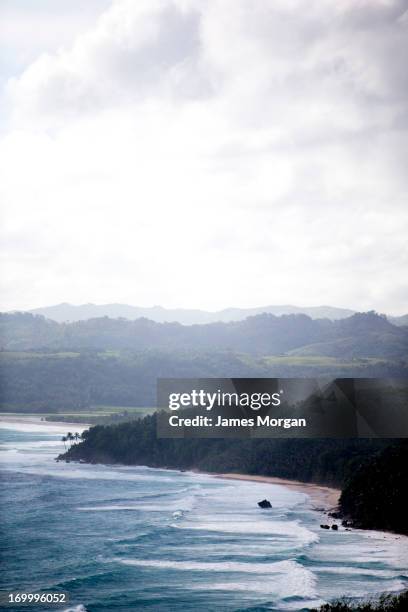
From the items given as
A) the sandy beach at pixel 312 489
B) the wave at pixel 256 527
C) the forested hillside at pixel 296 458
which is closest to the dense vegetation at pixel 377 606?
the wave at pixel 256 527

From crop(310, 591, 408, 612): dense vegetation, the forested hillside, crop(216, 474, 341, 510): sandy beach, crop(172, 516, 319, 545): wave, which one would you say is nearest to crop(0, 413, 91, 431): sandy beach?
the forested hillside

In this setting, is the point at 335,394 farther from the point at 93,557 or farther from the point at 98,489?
the point at 93,557

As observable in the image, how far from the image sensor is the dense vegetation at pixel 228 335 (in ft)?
152

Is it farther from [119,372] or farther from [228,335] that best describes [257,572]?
[228,335]

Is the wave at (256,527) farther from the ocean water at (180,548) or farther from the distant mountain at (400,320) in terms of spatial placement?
the distant mountain at (400,320)

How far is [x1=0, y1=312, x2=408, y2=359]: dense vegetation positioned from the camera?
152ft

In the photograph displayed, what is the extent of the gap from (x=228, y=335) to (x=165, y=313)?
516 centimetres

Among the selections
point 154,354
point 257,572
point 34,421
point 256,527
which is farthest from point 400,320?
point 257,572

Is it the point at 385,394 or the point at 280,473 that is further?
the point at 280,473

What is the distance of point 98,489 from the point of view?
33.5 meters

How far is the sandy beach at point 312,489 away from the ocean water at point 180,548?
651 millimetres

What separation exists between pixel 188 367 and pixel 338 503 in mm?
17967

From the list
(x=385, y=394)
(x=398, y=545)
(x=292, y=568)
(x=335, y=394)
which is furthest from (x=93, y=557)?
(x=385, y=394)

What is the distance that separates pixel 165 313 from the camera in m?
58.1
